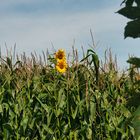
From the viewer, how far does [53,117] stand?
638cm

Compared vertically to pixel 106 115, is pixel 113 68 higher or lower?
higher

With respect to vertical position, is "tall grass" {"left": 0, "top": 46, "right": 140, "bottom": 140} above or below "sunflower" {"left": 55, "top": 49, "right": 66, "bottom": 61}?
below

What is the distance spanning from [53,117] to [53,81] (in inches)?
24.6

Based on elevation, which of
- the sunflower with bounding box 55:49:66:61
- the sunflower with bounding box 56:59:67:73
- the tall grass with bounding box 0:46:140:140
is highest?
the sunflower with bounding box 55:49:66:61

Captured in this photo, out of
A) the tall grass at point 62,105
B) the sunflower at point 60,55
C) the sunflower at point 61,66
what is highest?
the sunflower at point 60,55

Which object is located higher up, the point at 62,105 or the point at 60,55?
the point at 60,55

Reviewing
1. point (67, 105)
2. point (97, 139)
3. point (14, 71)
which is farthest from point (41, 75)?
point (97, 139)

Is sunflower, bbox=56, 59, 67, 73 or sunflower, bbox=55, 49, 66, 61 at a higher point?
sunflower, bbox=55, 49, 66, 61

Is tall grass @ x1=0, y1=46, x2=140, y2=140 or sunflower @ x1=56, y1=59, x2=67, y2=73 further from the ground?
sunflower @ x1=56, y1=59, x2=67, y2=73

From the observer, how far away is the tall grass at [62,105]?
6230mm

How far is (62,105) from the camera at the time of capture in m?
→ 6.35

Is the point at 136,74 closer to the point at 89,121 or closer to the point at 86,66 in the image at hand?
the point at 86,66

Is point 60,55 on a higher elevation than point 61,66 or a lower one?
higher

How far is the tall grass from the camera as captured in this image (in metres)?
6.23
